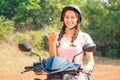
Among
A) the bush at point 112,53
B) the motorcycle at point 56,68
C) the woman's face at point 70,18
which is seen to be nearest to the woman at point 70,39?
the woman's face at point 70,18

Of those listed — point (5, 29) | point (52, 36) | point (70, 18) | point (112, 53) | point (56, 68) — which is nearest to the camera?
point (56, 68)

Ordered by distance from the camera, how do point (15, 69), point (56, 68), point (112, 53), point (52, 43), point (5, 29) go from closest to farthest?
1. point (56, 68)
2. point (52, 43)
3. point (15, 69)
4. point (5, 29)
5. point (112, 53)

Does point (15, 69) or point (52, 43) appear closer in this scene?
point (52, 43)

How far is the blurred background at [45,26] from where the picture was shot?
66.3 feet

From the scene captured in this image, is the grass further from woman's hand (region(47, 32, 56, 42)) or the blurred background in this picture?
woman's hand (region(47, 32, 56, 42))

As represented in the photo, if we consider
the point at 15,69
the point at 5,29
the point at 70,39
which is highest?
the point at 70,39

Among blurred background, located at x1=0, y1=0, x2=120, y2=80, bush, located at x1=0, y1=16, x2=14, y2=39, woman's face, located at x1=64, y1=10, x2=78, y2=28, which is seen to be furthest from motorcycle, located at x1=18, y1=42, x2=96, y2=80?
bush, located at x1=0, y1=16, x2=14, y2=39

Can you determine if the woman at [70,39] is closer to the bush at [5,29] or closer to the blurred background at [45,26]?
the blurred background at [45,26]

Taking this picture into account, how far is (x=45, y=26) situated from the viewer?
1032 inches

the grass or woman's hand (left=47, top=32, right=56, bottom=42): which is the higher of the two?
woman's hand (left=47, top=32, right=56, bottom=42)

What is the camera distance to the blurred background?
2020 cm

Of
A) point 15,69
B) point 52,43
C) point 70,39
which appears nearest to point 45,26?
point 15,69

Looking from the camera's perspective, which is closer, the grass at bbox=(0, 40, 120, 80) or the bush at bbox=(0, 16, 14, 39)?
the grass at bbox=(0, 40, 120, 80)

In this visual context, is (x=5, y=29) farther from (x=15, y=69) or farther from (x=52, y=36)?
(x=52, y=36)
